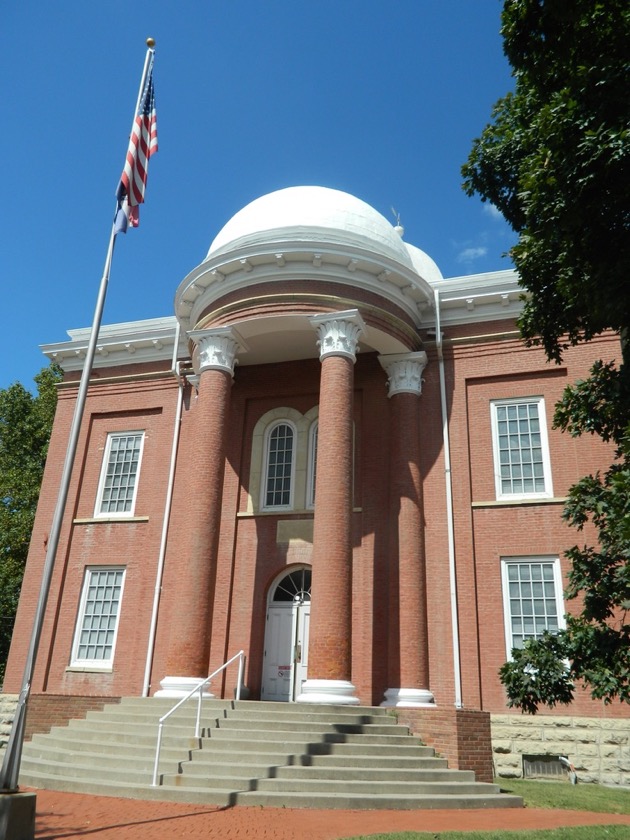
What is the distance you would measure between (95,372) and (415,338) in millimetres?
10034

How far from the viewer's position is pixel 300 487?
729 inches

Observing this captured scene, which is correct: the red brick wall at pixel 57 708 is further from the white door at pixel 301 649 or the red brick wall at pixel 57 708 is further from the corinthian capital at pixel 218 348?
the corinthian capital at pixel 218 348

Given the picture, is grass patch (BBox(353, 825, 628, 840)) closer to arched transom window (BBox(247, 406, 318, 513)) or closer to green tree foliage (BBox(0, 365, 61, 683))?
arched transom window (BBox(247, 406, 318, 513))

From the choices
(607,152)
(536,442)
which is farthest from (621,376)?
(536,442)

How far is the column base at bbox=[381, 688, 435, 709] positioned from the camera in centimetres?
1524

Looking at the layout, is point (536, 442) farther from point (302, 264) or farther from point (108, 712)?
point (108, 712)

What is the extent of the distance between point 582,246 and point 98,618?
1574cm

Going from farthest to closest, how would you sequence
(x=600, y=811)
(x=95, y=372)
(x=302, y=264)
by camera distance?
(x=95, y=372) → (x=302, y=264) → (x=600, y=811)

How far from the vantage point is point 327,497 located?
15.1 m

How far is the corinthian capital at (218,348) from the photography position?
17.5 m

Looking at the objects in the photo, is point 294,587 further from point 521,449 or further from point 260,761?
point 260,761

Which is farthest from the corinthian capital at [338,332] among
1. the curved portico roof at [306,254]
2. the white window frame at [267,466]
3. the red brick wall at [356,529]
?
the white window frame at [267,466]

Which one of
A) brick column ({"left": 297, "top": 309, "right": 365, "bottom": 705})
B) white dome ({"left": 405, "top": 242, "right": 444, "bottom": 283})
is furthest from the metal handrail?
white dome ({"left": 405, "top": 242, "right": 444, "bottom": 283})

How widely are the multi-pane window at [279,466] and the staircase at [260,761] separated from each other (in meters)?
6.18
